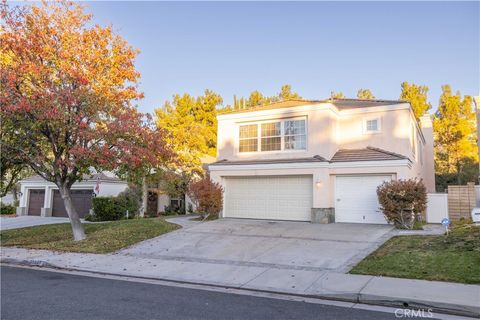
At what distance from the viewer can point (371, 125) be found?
18.7m

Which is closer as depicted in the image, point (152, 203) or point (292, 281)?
point (292, 281)

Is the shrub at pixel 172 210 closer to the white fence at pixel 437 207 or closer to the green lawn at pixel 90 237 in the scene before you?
the green lawn at pixel 90 237

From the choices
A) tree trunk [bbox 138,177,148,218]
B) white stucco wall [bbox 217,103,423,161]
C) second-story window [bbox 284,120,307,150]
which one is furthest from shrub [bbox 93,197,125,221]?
second-story window [bbox 284,120,307,150]

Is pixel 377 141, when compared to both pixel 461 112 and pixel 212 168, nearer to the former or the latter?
pixel 212 168

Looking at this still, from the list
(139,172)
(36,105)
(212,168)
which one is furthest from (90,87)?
(212,168)

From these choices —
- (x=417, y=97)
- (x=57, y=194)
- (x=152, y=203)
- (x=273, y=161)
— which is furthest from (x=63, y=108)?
(x=417, y=97)

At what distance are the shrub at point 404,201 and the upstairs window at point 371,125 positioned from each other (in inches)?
180

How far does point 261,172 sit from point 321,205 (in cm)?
321

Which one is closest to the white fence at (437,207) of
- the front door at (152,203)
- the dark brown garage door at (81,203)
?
the front door at (152,203)

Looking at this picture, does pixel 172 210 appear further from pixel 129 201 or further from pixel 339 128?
pixel 339 128

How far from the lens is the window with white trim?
1859 cm

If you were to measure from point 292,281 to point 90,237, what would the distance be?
31.4 ft

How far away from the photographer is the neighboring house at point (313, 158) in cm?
1684

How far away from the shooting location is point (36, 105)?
41.7 ft
